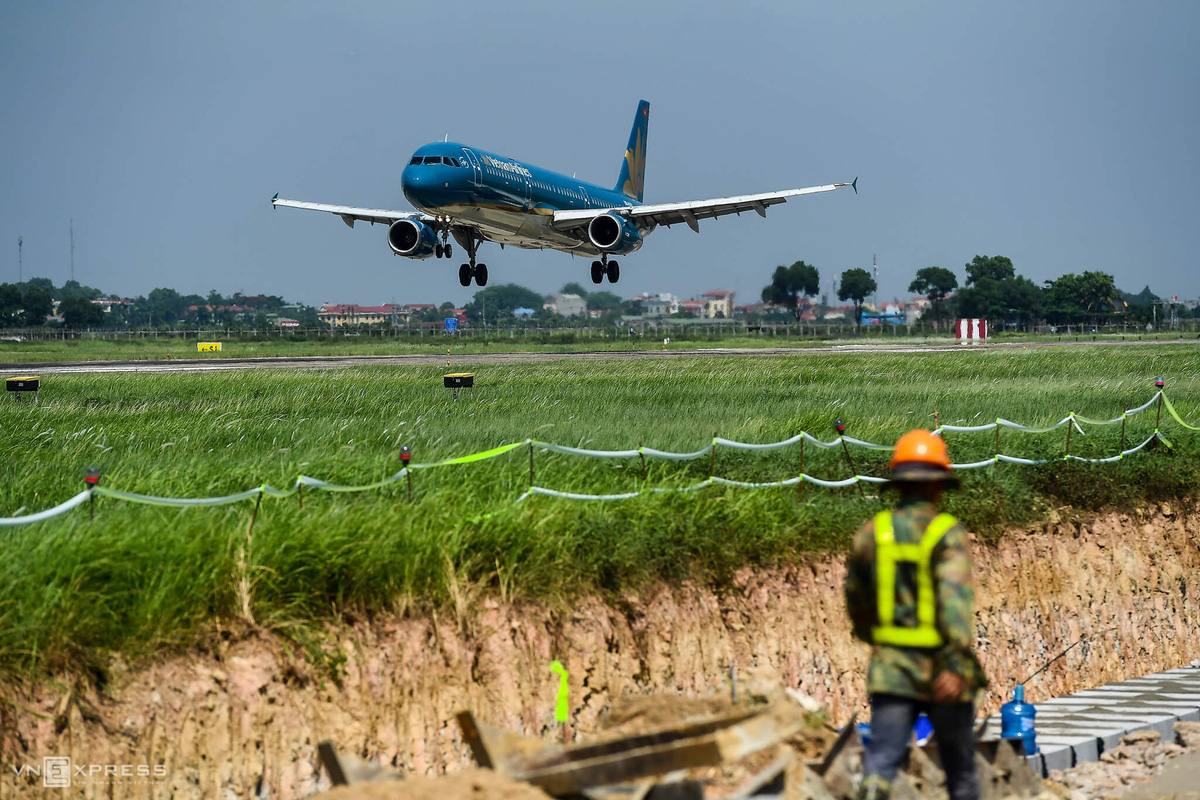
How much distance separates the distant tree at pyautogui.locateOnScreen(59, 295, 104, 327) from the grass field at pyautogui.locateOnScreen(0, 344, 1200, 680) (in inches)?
5266

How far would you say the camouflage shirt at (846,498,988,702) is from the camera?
5578 millimetres

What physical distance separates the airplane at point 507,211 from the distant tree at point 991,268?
149 m

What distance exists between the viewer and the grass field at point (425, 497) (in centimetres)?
845

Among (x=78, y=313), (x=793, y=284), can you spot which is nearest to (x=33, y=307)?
(x=78, y=313)

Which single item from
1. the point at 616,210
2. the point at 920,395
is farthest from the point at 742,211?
the point at 920,395

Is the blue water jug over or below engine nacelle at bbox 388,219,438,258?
below

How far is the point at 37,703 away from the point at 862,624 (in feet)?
16.8

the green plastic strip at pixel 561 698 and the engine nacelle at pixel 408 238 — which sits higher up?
the engine nacelle at pixel 408 238

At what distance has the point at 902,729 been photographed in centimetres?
574

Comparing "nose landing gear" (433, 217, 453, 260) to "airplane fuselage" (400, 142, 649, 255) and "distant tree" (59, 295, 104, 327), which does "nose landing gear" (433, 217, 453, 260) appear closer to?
"airplane fuselage" (400, 142, 649, 255)

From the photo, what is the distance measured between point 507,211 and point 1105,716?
2939cm

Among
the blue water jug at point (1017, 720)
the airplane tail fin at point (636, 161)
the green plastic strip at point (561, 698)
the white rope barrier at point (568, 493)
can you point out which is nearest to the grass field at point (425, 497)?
the white rope barrier at point (568, 493)

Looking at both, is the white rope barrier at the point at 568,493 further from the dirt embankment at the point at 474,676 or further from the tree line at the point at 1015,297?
the tree line at the point at 1015,297

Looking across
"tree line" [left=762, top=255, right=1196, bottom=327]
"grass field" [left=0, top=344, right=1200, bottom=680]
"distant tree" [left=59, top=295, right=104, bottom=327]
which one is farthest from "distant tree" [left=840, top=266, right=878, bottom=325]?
"grass field" [left=0, top=344, right=1200, bottom=680]
